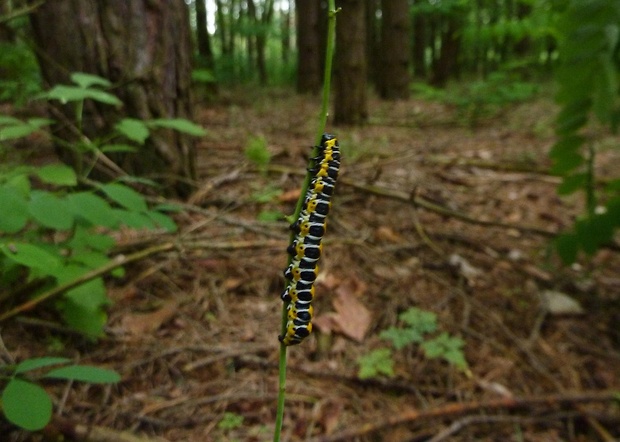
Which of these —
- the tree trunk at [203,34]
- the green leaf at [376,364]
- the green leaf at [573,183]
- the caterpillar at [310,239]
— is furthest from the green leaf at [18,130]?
the tree trunk at [203,34]

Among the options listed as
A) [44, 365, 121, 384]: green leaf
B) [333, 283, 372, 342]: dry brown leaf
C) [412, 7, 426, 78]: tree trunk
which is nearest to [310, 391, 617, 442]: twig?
[333, 283, 372, 342]: dry brown leaf

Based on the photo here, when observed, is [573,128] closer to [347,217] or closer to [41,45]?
[347,217]

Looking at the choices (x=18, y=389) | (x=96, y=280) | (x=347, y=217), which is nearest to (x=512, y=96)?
(x=347, y=217)

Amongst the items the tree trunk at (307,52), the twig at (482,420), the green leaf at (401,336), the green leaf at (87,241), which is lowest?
the twig at (482,420)

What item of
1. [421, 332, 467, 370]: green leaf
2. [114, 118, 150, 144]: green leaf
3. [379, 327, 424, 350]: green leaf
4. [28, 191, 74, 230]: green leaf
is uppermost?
[114, 118, 150, 144]: green leaf

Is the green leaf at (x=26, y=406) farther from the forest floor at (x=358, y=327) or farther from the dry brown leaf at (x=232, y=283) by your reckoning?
the dry brown leaf at (x=232, y=283)

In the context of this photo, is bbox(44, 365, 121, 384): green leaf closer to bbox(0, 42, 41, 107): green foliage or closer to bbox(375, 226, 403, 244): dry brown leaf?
bbox(375, 226, 403, 244): dry brown leaf

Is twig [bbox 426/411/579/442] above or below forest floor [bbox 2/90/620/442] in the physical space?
below
